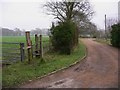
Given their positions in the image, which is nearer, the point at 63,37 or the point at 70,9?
the point at 63,37

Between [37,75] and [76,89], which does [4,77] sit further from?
[76,89]

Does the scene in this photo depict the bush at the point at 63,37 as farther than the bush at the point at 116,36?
No

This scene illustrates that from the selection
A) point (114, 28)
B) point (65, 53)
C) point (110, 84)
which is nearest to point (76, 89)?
point (110, 84)

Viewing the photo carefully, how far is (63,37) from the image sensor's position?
2128 centimetres

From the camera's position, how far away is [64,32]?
840 inches

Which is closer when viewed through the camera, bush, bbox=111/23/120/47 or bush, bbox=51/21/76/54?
bush, bbox=51/21/76/54

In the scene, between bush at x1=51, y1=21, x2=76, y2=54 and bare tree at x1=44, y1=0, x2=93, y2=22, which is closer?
bush at x1=51, y1=21, x2=76, y2=54

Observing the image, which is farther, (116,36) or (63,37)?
(116,36)

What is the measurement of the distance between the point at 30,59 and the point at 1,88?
6.28 metres

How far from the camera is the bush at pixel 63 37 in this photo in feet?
69.9

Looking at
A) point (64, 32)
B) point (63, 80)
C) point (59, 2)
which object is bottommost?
point (63, 80)

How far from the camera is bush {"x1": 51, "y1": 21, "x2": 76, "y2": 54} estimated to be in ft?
69.9

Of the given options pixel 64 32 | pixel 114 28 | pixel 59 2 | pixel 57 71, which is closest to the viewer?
pixel 57 71

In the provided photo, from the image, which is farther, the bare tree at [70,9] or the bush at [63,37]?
the bare tree at [70,9]
